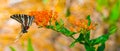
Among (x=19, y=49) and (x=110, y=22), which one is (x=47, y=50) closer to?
(x=19, y=49)

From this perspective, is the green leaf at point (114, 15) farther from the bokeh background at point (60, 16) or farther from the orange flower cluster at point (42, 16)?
the orange flower cluster at point (42, 16)

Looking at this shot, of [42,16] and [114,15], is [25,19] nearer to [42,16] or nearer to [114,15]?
[42,16]

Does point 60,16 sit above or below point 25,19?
below

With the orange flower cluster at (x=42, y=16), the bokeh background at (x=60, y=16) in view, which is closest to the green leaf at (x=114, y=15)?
the bokeh background at (x=60, y=16)

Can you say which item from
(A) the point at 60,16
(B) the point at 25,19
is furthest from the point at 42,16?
(A) the point at 60,16

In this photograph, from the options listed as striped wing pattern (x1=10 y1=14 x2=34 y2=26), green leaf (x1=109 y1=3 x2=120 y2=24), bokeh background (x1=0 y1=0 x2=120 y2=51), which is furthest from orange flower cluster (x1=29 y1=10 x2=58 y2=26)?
green leaf (x1=109 y1=3 x2=120 y2=24)

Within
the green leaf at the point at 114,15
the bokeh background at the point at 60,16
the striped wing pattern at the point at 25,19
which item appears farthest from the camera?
the green leaf at the point at 114,15

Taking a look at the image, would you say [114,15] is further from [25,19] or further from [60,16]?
[25,19]

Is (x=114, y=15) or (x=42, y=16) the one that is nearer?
(x=42, y=16)
